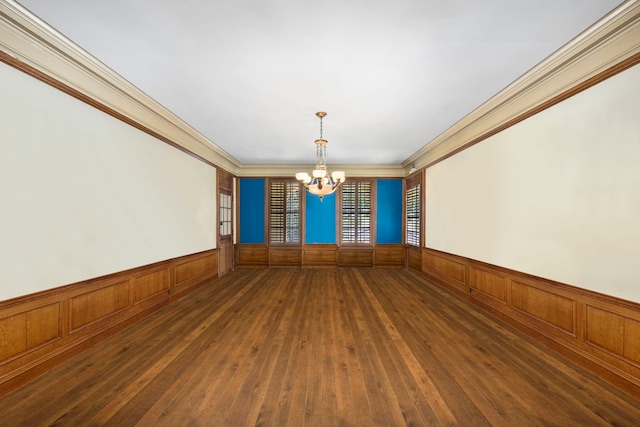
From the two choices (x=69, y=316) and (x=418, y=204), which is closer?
(x=69, y=316)

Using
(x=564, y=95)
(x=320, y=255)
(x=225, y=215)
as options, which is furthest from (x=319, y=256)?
(x=564, y=95)

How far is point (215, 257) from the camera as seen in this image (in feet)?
19.5

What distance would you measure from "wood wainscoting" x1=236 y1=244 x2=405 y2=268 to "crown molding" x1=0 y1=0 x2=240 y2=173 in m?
4.05

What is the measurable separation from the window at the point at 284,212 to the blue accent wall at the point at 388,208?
2262mm

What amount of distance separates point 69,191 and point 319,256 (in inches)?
218

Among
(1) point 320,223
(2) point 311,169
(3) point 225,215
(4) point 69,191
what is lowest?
(1) point 320,223

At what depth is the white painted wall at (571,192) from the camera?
209 cm

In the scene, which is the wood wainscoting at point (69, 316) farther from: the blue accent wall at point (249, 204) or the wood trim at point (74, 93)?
the blue accent wall at point (249, 204)

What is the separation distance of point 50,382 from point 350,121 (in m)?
4.34

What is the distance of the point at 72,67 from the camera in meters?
2.50

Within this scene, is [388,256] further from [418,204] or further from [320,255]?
[320,255]

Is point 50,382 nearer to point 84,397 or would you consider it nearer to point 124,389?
point 84,397

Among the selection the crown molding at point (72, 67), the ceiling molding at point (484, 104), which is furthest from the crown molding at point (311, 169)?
the crown molding at point (72, 67)

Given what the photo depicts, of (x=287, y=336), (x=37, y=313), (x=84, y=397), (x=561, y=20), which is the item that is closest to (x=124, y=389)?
(x=84, y=397)
